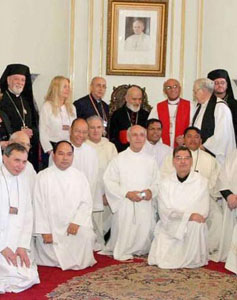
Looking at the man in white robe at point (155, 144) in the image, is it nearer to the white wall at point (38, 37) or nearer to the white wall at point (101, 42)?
the white wall at point (101, 42)

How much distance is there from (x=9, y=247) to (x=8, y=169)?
0.76 metres

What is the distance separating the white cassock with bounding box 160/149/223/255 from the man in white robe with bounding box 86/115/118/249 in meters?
0.75

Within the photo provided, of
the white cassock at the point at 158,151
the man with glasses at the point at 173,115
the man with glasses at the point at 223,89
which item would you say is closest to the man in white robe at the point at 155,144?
the white cassock at the point at 158,151

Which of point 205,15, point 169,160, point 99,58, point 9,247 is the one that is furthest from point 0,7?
point 9,247

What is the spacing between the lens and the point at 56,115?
8.35 metres

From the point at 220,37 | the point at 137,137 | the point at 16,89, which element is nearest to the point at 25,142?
the point at 16,89

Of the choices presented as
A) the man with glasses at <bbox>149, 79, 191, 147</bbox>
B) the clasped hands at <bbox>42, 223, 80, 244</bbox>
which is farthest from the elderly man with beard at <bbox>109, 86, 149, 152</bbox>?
the clasped hands at <bbox>42, 223, 80, 244</bbox>

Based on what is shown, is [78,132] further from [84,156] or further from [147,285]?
[147,285]

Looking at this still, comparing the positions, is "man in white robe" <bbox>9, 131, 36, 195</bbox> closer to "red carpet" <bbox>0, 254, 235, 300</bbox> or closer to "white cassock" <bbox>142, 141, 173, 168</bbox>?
"red carpet" <bbox>0, 254, 235, 300</bbox>

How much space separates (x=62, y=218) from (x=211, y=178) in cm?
193

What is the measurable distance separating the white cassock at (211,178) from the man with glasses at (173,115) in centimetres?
95

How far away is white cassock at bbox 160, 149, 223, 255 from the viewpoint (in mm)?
7730

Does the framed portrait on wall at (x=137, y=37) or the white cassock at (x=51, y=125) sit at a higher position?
the framed portrait on wall at (x=137, y=37)

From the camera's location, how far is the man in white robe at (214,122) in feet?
27.6
